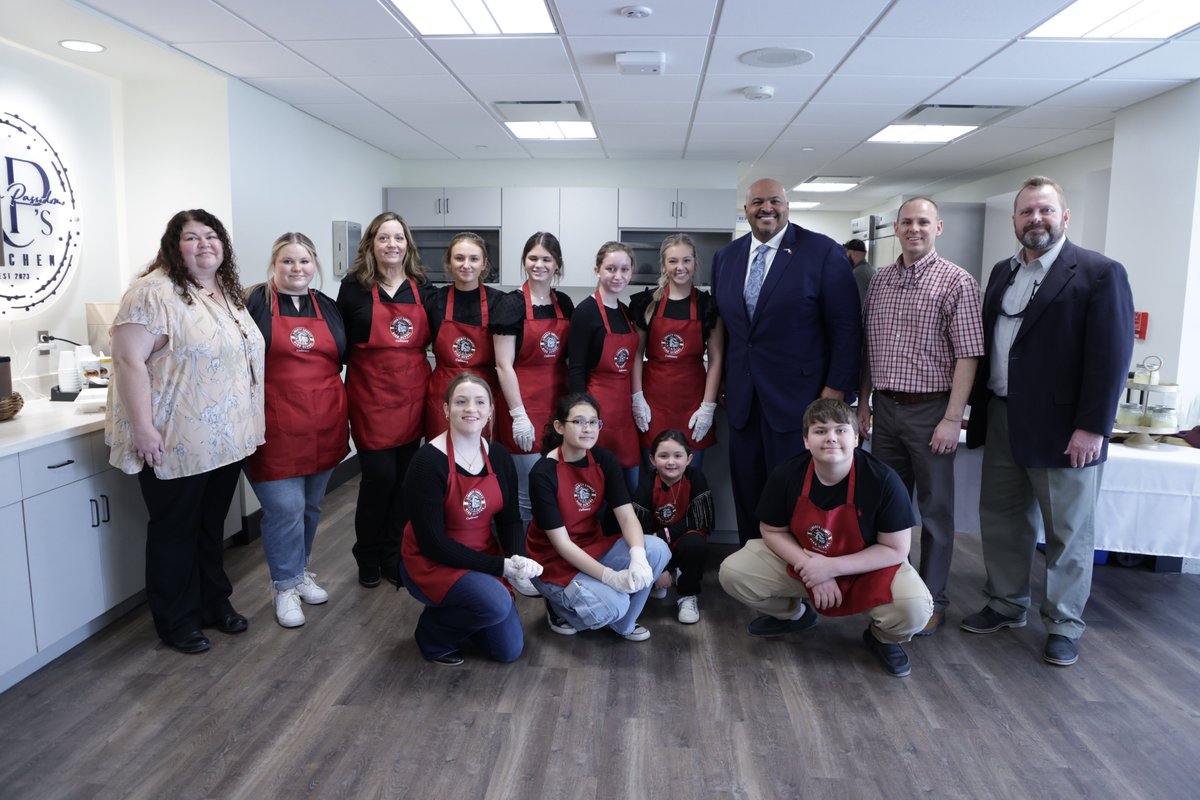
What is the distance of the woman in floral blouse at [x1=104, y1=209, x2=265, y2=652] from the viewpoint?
221cm

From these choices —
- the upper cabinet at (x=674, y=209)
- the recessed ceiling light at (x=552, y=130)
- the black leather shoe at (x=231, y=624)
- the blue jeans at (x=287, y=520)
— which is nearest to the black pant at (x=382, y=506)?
the blue jeans at (x=287, y=520)

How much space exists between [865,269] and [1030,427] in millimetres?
3311

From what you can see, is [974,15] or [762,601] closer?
[762,601]

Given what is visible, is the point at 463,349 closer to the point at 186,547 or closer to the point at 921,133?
the point at 186,547

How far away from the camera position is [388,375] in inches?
111

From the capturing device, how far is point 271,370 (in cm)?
257

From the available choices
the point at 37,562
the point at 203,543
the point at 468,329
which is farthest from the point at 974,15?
the point at 37,562

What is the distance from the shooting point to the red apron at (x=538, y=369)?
2.91 metres

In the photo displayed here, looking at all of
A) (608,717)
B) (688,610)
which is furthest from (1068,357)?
(608,717)

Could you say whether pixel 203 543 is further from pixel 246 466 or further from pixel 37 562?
pixel 37 562

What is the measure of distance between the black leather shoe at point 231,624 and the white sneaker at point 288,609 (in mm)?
112

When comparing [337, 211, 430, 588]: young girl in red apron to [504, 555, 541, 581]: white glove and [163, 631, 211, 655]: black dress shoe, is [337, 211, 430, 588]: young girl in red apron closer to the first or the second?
[163, 631, 211, 655]: black dress shoe

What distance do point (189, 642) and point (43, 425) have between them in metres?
0.82

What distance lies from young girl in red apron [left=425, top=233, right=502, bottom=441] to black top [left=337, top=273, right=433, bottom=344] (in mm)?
133
